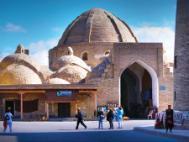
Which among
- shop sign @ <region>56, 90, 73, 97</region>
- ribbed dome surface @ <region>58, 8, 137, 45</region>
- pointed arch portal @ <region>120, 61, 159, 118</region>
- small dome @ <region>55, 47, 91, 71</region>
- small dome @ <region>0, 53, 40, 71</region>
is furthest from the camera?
ribbed dome surface @ <region>58, 8, 137, 45</region>

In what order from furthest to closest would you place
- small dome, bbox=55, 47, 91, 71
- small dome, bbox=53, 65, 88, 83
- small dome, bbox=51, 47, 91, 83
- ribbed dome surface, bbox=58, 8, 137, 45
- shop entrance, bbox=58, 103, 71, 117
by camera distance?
ribbed dome surface, bbox=58, 8, 137, 45 < small dome, bbox=55, 47, 91, 71 < small dome, bbox=51, 47, 91, 83 < small dome, bbox=53, 65, 88, 83 < shop entrance, bbox=58, 103, 71, 117

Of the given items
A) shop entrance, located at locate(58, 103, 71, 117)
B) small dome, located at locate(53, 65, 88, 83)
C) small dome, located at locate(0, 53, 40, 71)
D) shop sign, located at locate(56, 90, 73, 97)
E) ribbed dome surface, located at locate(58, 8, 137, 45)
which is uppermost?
ribbed dome surface, located at locate(58, 8, 137, 45)

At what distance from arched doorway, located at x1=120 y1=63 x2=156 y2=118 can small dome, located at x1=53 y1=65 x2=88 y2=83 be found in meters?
4.16

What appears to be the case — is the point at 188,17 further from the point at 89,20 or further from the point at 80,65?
the point at 89,20

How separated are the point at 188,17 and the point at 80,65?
73.8 ft

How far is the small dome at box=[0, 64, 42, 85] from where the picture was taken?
1561 inches

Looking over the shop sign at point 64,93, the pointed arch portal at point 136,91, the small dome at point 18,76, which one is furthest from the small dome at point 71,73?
the shop sign at point 64,93

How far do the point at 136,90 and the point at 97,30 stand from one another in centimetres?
1076

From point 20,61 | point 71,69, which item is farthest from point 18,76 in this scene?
point 71,69

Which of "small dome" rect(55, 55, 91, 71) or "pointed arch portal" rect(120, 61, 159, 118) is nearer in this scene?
"pointed arch portal" rect(120, 61, 159, 118)

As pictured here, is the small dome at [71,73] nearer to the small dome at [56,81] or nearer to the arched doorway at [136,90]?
the small dome at [56,81]

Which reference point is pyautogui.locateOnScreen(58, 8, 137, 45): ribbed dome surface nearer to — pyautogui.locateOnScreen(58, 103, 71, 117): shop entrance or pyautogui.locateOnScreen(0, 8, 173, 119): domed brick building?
pyautogui.locateOnScreen(0, 8, 173, 119): domed brick building

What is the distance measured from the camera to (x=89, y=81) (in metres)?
37.4

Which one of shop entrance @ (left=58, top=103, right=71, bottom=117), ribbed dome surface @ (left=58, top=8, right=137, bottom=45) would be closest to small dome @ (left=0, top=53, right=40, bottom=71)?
shop entrance @ (left=58, top=103, right=71, bottom=117)
